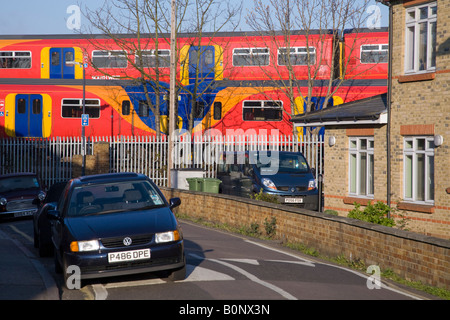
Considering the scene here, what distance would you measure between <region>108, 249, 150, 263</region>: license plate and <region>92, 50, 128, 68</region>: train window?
22242mm

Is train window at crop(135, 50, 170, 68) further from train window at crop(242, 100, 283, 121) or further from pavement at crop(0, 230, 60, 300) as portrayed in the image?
pavement at crop(0, 230, 60, 300)

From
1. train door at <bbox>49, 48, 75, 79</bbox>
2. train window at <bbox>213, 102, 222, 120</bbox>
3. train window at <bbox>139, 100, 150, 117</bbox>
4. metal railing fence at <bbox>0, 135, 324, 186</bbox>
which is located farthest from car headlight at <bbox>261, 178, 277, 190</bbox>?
train door at <bbox>49, 48, 75, 79</bbox>

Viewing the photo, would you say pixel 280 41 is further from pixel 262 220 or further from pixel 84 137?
pixel 262 220

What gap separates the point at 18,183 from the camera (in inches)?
855

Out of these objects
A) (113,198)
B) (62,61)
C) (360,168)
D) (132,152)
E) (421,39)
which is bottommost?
(113,198)

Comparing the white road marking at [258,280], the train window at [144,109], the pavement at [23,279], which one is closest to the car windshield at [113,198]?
the pavement at [23,279]

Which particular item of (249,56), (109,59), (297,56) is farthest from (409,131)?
(109,59)

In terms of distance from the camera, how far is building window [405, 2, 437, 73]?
1603cm

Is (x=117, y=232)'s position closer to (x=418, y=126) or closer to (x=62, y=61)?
(x=418, y=126)

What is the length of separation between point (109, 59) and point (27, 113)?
174 inches

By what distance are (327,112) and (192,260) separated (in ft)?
31.7

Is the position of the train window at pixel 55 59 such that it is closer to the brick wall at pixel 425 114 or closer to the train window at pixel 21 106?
the train window at pixel 21 106

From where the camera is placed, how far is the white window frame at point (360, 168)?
18.5 meters
